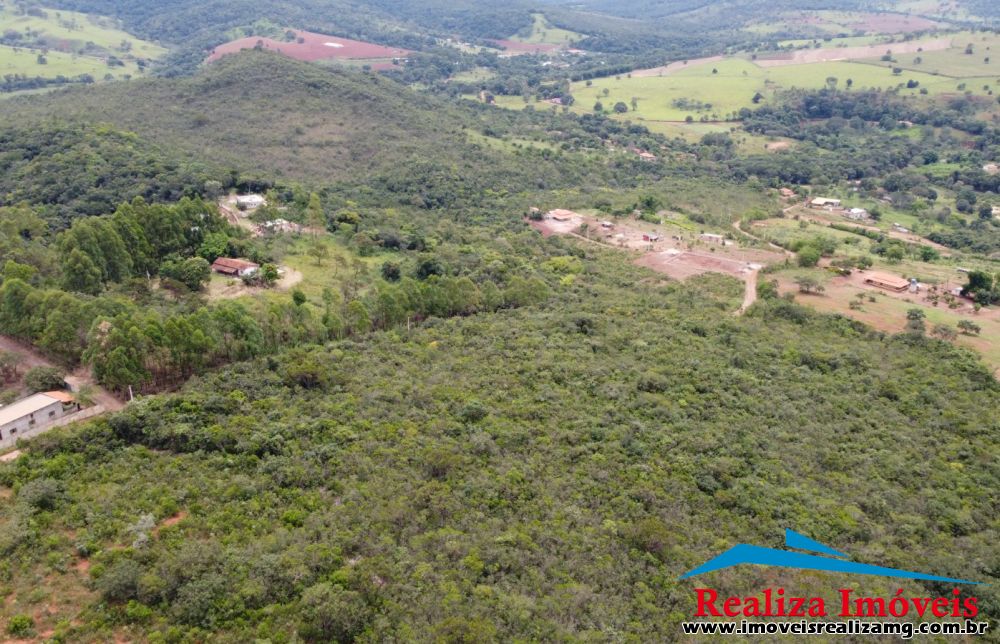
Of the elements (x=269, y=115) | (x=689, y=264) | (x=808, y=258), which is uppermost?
(x=269, y=115)

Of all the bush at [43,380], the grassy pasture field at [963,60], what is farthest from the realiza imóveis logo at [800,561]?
the grassy pasture field at [963,60]

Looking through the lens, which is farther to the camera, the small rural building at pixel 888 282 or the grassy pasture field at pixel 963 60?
the grassy pasture field at pixel 963 60

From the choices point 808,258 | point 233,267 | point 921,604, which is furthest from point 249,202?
point 921,604

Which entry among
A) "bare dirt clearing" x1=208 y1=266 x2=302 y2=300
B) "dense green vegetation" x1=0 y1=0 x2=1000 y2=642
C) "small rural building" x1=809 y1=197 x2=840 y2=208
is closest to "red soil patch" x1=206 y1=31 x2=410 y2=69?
"dense green vegetation" x1=0 y1=0 x2=1000 y2=642

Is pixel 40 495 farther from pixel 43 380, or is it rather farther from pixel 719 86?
pixel 719 86

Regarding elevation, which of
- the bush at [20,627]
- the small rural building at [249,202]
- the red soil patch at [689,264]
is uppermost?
the bush at [20,627]

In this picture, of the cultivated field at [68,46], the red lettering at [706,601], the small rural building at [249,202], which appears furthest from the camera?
the cultivated field at [68,46]

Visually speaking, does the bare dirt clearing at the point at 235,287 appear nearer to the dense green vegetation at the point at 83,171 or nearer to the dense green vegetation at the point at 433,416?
the dense green vegetation at the point at 433,416
